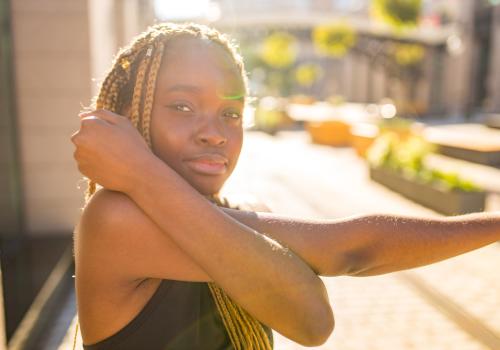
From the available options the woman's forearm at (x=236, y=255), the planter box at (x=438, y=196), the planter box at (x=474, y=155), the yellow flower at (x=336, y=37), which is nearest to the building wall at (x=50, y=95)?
the woman's forearm at (x=236, y=255)

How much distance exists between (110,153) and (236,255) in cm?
32

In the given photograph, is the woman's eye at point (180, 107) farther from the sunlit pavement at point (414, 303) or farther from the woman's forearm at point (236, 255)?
the sunlit pavement at point (414, 303)

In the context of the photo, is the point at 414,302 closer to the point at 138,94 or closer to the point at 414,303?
the point at 414,303

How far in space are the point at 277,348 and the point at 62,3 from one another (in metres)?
4.82

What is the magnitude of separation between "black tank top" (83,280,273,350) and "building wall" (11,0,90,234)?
17.8 feet

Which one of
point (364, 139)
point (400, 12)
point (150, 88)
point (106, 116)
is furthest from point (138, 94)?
point (400, 12)

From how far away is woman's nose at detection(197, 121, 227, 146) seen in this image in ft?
3.98

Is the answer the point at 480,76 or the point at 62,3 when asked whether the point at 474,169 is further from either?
the point at 480,76

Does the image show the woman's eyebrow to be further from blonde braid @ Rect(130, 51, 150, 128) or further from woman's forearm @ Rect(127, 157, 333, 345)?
woman's forearm @ Rect(127, 157, 333, 345)

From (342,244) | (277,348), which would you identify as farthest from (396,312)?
(342,244)

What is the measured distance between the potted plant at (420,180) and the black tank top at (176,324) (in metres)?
7.48

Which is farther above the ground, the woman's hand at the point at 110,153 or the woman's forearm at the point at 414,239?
the woman's hand at the point at 110,153

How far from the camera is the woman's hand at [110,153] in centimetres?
98

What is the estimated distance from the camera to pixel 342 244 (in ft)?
3.43
